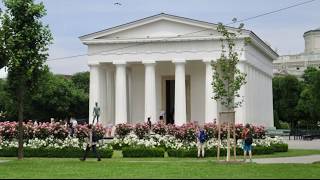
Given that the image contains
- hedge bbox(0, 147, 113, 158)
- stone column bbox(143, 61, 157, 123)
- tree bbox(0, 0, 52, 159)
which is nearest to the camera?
tree bbox(0, 0, 52, 159)

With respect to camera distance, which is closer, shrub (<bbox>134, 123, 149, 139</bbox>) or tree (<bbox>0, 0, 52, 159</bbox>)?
tree (<bbox>0, 0, 52, 159</bbox>)

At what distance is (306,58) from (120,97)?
96659 mm

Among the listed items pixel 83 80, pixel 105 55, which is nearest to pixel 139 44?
pixel 105 55

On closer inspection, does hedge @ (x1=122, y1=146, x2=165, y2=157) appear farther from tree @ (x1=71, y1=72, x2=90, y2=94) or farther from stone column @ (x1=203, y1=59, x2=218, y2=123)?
tree @ (x1=71, y1=72, x2=90, y2=94)

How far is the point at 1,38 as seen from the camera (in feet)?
97.7

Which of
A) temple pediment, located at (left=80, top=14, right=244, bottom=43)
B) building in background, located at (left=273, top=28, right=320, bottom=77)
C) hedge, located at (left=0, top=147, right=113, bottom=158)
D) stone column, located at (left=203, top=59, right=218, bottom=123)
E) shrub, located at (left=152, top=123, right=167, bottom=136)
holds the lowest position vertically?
hedge, located at (left=0, top=147, right=113, bottom=158)

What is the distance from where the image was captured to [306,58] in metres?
152

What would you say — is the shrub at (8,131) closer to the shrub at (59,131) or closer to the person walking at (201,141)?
the shrub at (59,131)

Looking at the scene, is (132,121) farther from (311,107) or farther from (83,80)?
(83,80)

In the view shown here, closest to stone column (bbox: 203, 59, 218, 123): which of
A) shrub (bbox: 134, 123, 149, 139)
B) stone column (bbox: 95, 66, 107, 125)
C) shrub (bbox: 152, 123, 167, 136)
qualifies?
stone column (bbox: 95, 66, 107, 125)

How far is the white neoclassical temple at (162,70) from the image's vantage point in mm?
62750

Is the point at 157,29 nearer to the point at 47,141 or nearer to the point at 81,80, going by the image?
the point at 47,141

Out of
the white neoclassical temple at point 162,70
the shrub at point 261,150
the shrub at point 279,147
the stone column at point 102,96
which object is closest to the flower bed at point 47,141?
the shrub at point 261,150

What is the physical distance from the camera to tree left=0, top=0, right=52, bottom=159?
29.9 meters
